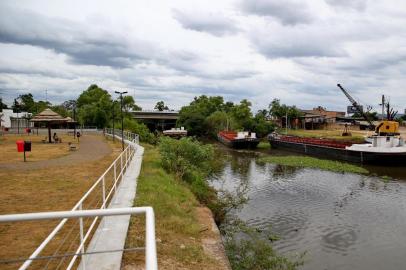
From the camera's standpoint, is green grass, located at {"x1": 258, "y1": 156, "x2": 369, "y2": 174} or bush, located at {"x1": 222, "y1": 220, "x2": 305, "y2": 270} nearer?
bush, located at {"x1": 222, "y1": 220, "x2": 305, "y2": 270}

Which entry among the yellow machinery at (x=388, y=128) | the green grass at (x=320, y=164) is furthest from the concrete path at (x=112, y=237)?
the yellow machinery at (x=388, y=128)

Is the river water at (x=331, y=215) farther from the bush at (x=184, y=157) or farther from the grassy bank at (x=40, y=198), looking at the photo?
the grassy bank at (x=40, y=198)

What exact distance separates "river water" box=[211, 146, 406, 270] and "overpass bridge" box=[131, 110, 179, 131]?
7184 centimetres

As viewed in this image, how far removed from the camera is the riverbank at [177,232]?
784 cm

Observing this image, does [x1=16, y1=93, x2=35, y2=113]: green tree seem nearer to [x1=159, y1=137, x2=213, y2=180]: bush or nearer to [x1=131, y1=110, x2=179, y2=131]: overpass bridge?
[x1=131, y1=110, x2=179, y2=131]: overpass bridge

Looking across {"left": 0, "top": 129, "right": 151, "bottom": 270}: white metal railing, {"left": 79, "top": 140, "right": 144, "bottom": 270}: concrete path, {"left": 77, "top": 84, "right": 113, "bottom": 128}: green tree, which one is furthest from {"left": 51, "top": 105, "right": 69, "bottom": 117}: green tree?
{"left": 79, "top": 140, "right": 144, "bottom": 270}: concrete path

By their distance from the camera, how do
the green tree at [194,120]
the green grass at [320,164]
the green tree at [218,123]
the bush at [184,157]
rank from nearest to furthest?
the bush at [184,157], the green grass at [320,164], the green tree at [218,123], the green tree at [194,120]

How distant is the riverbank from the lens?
7836 mm

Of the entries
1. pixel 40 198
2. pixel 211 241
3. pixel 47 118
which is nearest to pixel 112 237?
pixel 211 241

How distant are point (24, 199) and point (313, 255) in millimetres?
10279

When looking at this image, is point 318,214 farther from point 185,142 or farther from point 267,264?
point 267,264

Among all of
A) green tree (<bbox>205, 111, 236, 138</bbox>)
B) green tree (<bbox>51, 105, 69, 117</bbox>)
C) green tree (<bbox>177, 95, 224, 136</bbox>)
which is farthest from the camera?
green tree (<bbox>177, 95, 224, 136</bbox>)

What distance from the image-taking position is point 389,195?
78.1 ft

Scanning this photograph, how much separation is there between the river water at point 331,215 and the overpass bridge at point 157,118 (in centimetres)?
7184
